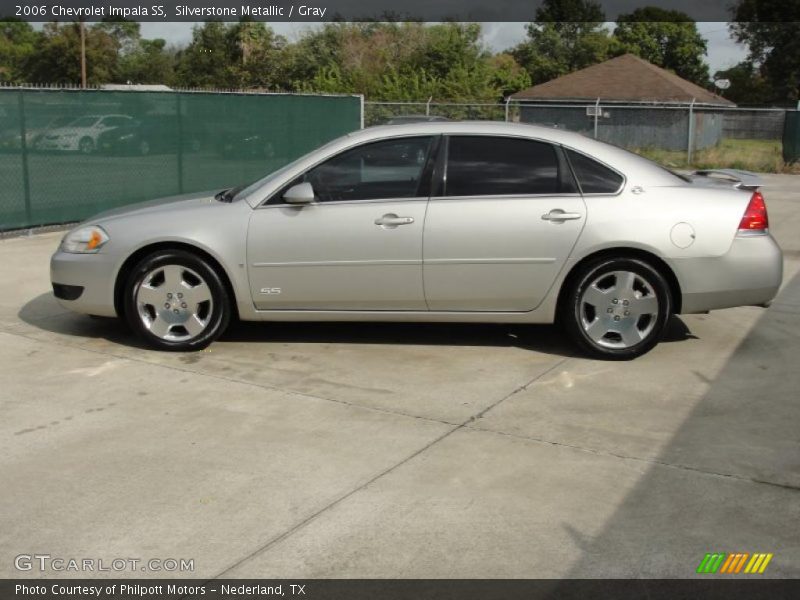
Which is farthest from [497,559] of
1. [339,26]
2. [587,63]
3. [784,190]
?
[587,63]

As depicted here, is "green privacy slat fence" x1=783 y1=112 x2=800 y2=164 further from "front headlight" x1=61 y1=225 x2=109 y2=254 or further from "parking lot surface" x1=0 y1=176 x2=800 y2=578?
"front headlight" x1=61 y1=225 x2=109 y2=254

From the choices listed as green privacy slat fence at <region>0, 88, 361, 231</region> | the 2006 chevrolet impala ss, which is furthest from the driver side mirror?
green privacy slat fence at <region>0, 88, 361, 231</region>

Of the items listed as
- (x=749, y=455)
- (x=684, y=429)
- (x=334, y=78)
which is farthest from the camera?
(x=334, y=78)

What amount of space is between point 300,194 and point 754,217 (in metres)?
3.06

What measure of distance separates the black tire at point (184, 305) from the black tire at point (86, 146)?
6.29 metres

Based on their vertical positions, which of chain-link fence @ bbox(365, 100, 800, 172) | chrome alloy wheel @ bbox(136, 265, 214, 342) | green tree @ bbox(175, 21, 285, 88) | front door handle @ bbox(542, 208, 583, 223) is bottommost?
chrome alloy wheel @ bbox(136, 265, 214, 342)

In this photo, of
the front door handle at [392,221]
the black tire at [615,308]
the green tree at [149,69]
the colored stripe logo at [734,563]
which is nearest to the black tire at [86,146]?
the front door handle at [392,221]

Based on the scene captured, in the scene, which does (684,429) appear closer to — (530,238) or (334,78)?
(530,238)

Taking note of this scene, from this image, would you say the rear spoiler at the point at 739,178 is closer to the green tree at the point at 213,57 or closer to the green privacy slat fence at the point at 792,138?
the green privacy slat fence at the point at 792,138

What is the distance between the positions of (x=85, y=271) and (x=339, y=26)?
4042cm

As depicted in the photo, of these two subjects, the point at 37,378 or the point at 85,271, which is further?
the point at 85,271

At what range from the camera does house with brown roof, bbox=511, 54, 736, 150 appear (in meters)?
30.0

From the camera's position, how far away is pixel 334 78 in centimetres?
3550

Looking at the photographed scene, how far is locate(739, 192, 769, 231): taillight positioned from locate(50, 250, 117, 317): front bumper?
14.1 ft
